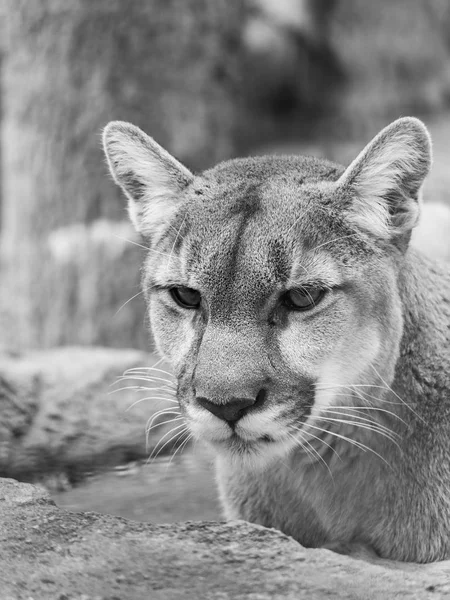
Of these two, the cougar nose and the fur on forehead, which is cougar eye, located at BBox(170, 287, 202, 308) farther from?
the cougar nose

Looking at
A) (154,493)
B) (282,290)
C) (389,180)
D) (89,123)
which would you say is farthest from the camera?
(89,123)

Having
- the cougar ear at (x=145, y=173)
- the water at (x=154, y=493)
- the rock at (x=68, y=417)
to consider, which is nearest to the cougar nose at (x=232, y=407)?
the cougar ear at (x=145, y=173)

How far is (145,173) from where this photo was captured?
4.49 m

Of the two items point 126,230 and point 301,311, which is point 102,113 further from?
point 301,311

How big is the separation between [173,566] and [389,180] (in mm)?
1819

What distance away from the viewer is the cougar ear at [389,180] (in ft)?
13.2

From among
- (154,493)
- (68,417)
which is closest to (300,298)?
(154,493)

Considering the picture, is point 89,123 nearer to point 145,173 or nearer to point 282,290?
point 145,173

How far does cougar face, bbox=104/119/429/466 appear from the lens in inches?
144

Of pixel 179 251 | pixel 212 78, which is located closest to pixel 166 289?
pixel 179 251

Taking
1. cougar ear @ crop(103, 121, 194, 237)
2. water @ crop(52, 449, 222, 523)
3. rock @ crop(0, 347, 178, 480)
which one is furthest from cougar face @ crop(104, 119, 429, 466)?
rock @ crop(0, 347, 178, 480)

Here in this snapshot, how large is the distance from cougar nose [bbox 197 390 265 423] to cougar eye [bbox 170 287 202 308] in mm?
547

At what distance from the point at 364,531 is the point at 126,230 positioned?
5.48m

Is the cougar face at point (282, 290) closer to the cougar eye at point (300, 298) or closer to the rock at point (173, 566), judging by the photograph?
the cougar eye at point (300, 298)
